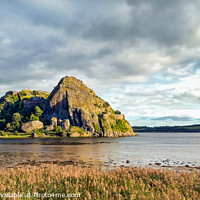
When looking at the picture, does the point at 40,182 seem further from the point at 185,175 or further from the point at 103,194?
the point at 185,175

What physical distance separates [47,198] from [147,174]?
9.63 metres

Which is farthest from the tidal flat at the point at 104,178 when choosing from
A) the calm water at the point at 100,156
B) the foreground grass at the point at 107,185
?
the calm water at the point at 100,156

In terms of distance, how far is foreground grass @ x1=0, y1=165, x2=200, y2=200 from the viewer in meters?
12.3

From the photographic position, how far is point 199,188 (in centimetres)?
1467

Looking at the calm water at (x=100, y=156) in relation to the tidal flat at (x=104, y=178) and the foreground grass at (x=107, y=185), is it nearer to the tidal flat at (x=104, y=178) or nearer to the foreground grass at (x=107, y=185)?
the tidal flat at (x=104, y=178)

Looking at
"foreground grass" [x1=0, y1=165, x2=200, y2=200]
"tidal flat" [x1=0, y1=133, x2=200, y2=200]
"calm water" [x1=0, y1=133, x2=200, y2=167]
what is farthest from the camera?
"calm water" [x1=0, y1=133, x2=200, y2=167]

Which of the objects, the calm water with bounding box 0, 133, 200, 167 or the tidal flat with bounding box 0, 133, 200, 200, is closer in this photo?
the tidal flat with bounding box 0, 133, 200, 200

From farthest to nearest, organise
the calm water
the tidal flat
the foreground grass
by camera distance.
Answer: the calm water < the tidal flat < the foreground grass

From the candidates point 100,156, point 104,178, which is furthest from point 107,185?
point 100,156

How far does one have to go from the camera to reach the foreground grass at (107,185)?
12.3 m

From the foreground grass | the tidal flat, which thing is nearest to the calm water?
the tidal flat

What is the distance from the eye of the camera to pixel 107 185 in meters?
14.2

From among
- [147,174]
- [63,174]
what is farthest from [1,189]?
[147,174]

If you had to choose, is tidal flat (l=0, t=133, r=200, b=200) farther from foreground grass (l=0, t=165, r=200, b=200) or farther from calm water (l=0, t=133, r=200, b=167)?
calm water (l=0, t=133, r=200, b=167)
